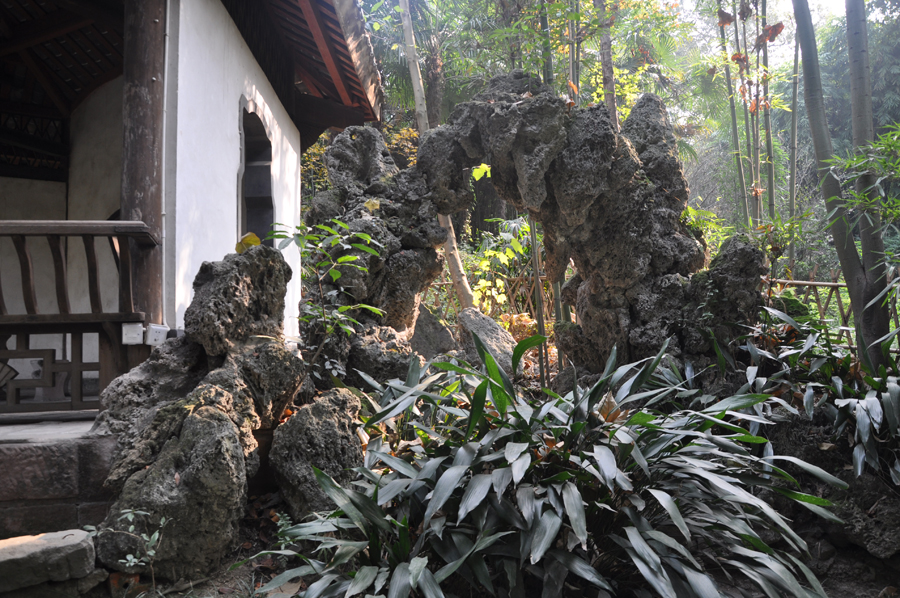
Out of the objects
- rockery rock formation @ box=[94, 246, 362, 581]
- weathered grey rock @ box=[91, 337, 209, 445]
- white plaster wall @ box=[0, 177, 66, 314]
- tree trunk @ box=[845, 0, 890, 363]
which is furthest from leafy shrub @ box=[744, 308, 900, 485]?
white plaster wall @ box=[0, 177, 66, 314]

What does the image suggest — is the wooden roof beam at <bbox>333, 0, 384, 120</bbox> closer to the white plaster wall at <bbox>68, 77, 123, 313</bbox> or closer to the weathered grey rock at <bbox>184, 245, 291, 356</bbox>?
the white plaster wall at <bbox>68, 77, 123, 313</bbox>

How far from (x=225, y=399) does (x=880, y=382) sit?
314cm

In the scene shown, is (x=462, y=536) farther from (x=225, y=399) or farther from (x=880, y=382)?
(x=880, y=382)

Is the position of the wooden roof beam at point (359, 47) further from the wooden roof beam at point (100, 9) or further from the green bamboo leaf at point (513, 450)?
the green bamboo leaf at point (513, 450)

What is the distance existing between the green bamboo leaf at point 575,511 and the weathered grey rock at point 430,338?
2.67 meters

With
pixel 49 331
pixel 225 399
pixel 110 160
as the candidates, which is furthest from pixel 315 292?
pixel 110 160

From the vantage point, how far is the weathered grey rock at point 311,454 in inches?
93.9

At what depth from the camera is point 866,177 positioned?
10.7 ft

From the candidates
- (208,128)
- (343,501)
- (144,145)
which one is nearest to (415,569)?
(343,501)

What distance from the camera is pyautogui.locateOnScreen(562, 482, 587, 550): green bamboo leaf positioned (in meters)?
1.75

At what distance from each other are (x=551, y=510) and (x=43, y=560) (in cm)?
183

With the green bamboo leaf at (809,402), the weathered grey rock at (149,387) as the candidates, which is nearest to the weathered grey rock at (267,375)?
the weathered grey rock at (149,387)

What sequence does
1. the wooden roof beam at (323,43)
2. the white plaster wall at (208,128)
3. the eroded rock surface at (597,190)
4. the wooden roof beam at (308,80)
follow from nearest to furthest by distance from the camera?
the eroded rock surface at (597,190), the white plaster wall at (208,128), the wooden roof beam at (323,43), the wooden roof beam at (308,80)

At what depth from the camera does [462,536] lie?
193 cm
